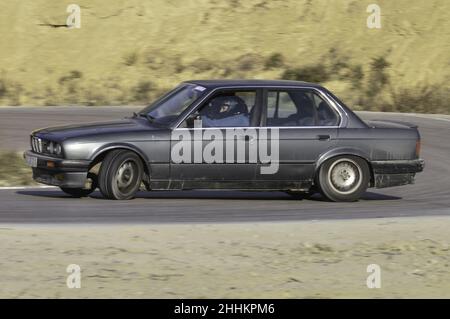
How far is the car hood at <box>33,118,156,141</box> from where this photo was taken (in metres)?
13.0

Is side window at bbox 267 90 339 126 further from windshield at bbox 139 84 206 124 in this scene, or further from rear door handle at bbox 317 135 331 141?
windshield at bbox 139 84 206 124

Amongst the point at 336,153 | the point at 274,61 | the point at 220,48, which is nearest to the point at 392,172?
the point at 336,153

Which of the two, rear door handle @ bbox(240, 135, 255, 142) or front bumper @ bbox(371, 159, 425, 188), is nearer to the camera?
rear door handle @ bbox(240, 135, 255, 142)

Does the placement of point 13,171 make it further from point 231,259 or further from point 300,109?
point 231,259

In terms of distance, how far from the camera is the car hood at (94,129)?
512 inches

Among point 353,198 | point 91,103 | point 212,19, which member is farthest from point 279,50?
point 353,198

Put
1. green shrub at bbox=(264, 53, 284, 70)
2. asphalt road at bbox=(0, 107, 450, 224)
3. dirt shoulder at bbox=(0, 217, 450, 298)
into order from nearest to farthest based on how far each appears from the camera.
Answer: dirt shoulder at bbox=(0, 217, 450, 298), asphalt road at bbox=(0, 107, 450, 224), green shrub at bbox=(264, 53, 284, 70)

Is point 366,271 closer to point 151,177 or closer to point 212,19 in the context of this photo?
point 151,177

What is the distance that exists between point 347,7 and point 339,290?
29942mm

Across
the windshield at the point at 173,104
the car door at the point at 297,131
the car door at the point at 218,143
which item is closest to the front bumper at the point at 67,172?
the car door at the point at 218,143

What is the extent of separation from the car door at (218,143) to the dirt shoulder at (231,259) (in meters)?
1.61

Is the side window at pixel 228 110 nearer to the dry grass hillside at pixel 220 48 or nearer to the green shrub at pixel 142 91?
the dry grass hillside at pixel 220 48

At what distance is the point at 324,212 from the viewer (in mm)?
13016

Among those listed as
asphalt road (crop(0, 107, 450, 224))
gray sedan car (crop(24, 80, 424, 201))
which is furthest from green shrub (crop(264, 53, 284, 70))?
gray sedan car (crop(24, 80, 424, 201))
